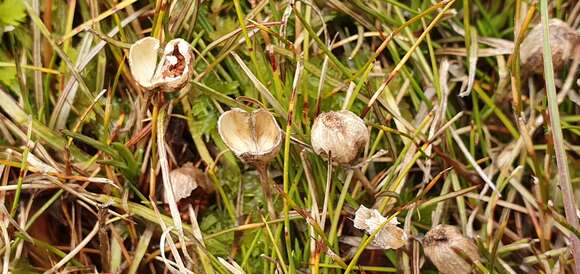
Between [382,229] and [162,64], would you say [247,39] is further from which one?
[382,229]

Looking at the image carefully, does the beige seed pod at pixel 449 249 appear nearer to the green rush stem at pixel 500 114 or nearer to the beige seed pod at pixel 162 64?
the green rush stem at pixel 500 114

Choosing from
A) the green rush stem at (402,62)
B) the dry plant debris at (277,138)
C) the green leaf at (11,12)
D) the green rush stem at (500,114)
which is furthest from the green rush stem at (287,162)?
the green leaf at (11,12)

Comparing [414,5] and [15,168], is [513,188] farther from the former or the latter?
[15,168]

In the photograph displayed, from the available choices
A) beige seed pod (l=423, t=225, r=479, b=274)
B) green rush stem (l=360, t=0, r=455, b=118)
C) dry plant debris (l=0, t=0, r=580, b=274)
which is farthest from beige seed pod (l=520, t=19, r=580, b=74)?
beige seed pod (l=423, t=225, r=479, b=274)

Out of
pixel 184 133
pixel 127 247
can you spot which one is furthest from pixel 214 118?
pixel 127 247

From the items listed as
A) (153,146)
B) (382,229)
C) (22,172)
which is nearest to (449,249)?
(382,229)

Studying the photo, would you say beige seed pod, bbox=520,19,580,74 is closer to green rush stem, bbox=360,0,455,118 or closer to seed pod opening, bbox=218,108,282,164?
green rush stem, bbox=360,0,455,118
